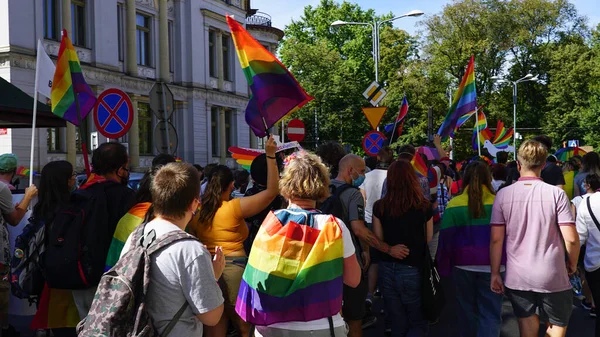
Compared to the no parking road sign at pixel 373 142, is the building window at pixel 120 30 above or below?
above


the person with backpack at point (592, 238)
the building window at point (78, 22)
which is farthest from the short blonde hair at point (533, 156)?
the building window at point (78, 22)

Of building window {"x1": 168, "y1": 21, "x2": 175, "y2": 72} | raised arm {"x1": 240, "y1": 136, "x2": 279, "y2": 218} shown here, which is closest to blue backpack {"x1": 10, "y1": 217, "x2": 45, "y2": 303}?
raised arm {"x1": 240, "y1": 136, "x2": 279, "y2": 218}

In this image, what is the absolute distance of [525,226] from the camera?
189 inches

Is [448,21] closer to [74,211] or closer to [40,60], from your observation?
[40,60]

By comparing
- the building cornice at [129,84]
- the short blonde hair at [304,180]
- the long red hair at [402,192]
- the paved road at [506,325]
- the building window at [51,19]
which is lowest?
the paved road at [506,325]

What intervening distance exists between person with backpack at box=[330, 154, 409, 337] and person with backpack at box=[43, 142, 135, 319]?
5.19ft

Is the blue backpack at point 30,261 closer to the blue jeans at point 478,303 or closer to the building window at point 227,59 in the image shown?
the blue jeans at point 478,303

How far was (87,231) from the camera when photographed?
4.43 m

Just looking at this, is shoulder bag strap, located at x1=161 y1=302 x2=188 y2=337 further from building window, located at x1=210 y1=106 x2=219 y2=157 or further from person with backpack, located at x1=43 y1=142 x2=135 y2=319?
building window, located at x1=210 y1=106 x2=219 y2=157

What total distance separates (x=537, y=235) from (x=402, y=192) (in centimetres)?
104

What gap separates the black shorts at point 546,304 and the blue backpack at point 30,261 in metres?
3.51

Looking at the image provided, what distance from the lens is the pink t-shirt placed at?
4.73m

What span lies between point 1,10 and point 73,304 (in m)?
20.5

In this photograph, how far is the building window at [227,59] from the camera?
38.5 metres
